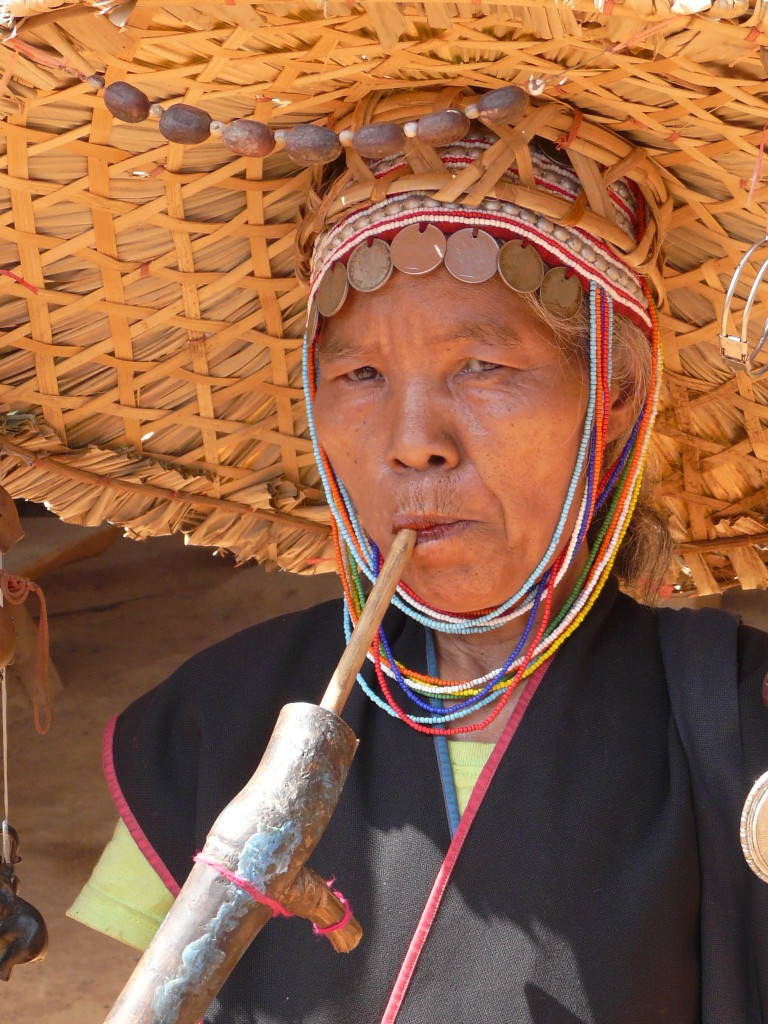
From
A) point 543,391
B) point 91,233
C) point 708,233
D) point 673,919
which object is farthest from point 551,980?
point 91,233

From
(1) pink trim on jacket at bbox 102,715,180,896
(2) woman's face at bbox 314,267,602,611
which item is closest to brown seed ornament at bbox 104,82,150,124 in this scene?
(2) woman's face at bbox 314,267,602,611

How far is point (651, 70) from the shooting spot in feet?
3.98

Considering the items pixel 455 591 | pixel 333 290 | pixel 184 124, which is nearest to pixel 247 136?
pixel 184 124

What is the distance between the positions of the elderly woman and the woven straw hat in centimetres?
9

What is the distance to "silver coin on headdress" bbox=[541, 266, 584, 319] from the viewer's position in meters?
1.46

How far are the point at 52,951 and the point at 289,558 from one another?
1.14 meters

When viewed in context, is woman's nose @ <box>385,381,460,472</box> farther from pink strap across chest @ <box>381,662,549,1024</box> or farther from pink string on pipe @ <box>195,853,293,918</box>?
pink string on pipe @ <box>195,853,293,918</box>

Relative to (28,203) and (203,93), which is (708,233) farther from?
(28,203)

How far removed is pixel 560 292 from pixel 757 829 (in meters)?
0.65

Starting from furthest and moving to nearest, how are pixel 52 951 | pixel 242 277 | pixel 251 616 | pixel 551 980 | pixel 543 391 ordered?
pixel 251 616, pixel 52 951, pixel 242 277, pixel 543 391, pixel 551 980

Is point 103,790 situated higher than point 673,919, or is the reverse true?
point 673,919

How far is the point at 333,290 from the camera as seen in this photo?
1.53 metres

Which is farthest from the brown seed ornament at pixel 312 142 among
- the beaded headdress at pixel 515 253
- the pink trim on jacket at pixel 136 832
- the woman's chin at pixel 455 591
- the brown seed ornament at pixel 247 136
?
the pink trim on jacket at pixel 136 832

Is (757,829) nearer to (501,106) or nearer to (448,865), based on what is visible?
(448,865)
